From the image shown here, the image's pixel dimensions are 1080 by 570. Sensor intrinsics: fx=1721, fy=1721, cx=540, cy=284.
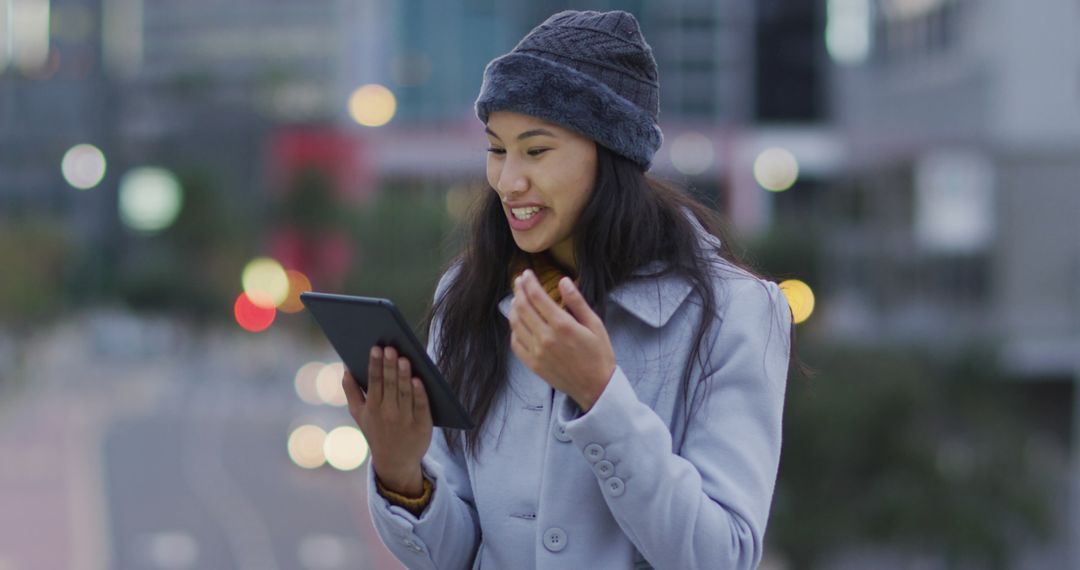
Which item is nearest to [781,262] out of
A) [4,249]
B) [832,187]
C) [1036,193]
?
[1036,193]

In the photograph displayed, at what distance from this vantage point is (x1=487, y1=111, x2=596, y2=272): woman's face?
2.41 metres

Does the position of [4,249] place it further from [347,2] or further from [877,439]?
[877,439]

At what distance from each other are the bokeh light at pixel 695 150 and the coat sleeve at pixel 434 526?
49477 millimetres

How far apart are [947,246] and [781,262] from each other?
4934 millimetres

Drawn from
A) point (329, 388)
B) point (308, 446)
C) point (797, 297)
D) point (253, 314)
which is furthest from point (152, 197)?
point (797, 297)

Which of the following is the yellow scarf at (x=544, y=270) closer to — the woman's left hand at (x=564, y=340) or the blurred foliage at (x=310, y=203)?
the woman's left hand at (x=564, y=340)

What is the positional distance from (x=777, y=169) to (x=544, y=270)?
54.1m

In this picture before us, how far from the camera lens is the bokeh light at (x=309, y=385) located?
38.0m

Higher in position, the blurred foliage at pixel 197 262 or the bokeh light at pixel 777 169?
the bokeh light at pixel 777 169

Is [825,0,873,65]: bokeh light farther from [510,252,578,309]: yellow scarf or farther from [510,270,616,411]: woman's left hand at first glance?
[510,270,616,411]: woman's left hand

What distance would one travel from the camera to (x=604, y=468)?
222 centimetres

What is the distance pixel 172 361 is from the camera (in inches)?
2638

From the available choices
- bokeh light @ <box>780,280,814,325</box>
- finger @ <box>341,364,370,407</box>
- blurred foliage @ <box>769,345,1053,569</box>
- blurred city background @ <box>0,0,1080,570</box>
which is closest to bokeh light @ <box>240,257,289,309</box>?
blurred city background @ <box>0,0,1080,570</box>

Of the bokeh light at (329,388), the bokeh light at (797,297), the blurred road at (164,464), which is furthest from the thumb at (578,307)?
the bokeh light at (329,388)
